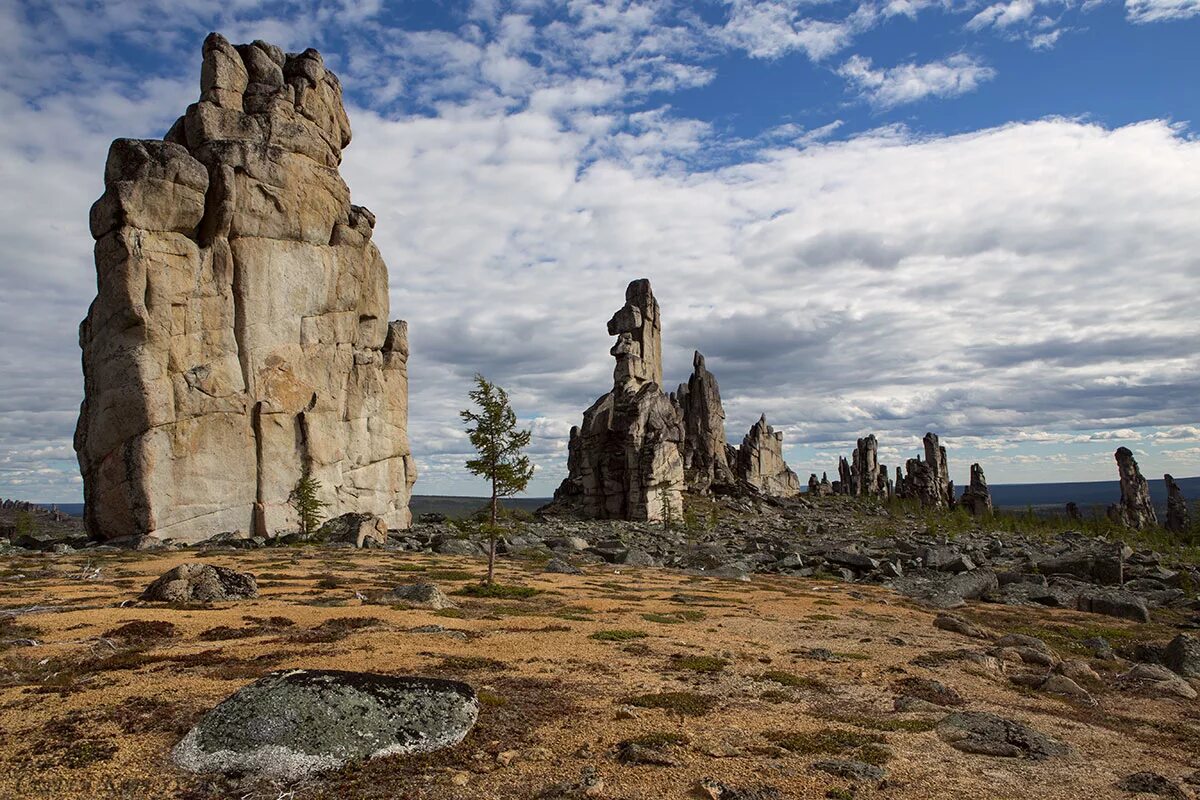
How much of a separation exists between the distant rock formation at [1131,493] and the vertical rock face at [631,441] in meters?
53.4

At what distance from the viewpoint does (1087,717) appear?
13.2 meters

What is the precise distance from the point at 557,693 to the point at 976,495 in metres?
124

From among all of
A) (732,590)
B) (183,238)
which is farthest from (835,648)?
(183,238)

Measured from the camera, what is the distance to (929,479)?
432ft

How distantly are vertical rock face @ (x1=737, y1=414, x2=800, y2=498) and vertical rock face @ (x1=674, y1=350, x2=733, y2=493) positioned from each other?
479cm

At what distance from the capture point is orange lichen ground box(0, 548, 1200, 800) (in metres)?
9.03

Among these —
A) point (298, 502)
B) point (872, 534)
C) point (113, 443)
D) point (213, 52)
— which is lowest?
point (872, 534)

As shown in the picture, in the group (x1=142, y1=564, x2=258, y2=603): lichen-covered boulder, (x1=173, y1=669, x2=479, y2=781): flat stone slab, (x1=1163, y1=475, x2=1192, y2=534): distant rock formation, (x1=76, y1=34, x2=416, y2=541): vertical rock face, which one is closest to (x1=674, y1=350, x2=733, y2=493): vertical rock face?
(x1=1163, y1=475, x2=1192, y2=534): distant rock formation

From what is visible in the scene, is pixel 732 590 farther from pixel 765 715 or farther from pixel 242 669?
pixel 242 669

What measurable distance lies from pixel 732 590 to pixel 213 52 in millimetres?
49090

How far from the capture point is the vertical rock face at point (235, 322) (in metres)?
42.4

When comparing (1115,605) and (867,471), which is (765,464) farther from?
(1115,605)

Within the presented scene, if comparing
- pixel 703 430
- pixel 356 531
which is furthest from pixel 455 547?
pixel 703 430

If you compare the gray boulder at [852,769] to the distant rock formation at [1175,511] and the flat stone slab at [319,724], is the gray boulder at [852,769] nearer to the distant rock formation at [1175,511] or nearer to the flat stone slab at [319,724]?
the flat stone slab at [319,724]
